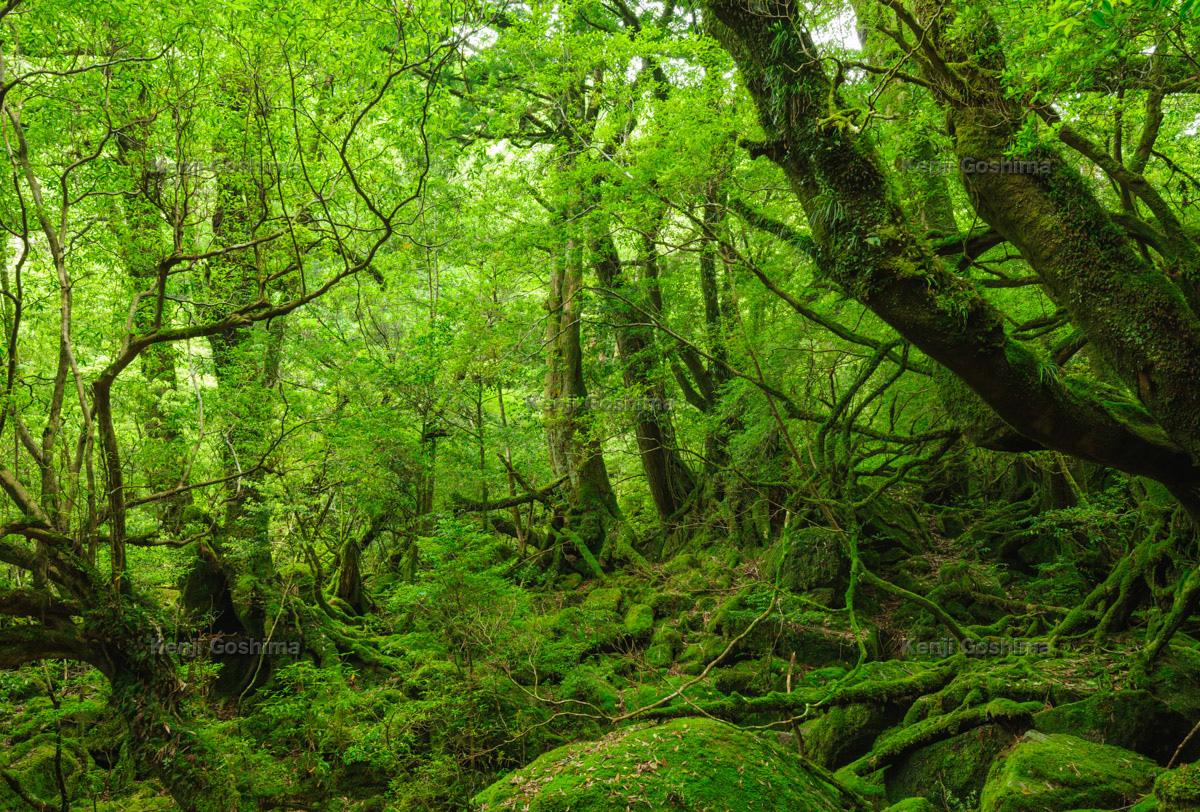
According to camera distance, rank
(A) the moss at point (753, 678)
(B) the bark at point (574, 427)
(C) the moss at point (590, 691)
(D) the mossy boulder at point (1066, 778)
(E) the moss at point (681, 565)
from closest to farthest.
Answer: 1. (D) the mossy boulder at point (1066, 778)
2. (C) the moss at point (590, 691)
3. (A) the moss at point (753, 678)
4. (E) the moss at point (681, 565)
5. (B) the bark at point (574, 427)

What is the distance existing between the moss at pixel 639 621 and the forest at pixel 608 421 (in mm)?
59

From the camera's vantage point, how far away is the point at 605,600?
1030 centimetres

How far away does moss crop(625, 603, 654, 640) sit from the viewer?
906 cm

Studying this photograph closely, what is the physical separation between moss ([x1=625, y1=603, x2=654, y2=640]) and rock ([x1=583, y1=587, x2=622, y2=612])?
0.27 m

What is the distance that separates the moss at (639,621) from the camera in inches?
357

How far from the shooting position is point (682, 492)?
13.7m

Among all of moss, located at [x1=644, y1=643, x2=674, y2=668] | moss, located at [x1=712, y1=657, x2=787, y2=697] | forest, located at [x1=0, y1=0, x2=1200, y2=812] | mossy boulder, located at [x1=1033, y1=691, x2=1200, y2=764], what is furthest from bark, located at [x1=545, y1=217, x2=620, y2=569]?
Answer: mossy boulder, located at [x1=1033, y1=691, x2=1200, y2=764]

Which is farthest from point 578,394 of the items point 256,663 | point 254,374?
point 256,663

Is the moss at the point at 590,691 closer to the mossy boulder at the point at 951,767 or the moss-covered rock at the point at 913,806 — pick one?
the mossy boulder at the point at 951,767

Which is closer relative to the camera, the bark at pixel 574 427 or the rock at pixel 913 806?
the rock at pixel 913 806

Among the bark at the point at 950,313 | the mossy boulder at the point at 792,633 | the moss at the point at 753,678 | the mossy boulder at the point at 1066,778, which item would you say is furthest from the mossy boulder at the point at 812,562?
the bark at the point at 950,313

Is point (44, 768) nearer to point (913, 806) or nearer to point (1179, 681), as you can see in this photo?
point (913, 806)

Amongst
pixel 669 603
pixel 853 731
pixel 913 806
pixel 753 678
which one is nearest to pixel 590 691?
pixel 753 678

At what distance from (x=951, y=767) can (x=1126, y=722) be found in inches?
50.5
